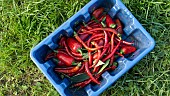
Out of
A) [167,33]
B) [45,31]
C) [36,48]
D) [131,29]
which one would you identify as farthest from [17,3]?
[167,33]

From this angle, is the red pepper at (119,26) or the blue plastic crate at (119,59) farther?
the red pepper at (119,26)

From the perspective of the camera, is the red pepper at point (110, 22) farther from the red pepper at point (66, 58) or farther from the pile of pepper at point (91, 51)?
the red pepper at point (66, 58)

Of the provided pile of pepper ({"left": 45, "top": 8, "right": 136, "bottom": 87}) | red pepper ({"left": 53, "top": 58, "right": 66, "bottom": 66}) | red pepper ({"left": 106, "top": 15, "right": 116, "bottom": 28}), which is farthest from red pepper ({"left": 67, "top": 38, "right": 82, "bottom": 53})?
red pepper ({"left": 106, "top": 15, "right": 116, "bottom": 28})

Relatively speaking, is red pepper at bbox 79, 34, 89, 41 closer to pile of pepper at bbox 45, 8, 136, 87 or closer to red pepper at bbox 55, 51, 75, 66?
pile of pepper at bbox 45, 8, 136, 87

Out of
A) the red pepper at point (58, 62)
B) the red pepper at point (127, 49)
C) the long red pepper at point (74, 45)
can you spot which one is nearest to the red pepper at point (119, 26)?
the red pepper at point (127, 49)

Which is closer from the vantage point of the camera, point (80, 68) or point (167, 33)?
point (80, 68)

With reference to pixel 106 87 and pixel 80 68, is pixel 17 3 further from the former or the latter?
pixel 106 87

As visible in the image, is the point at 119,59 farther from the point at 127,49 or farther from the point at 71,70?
the point at 71,70
